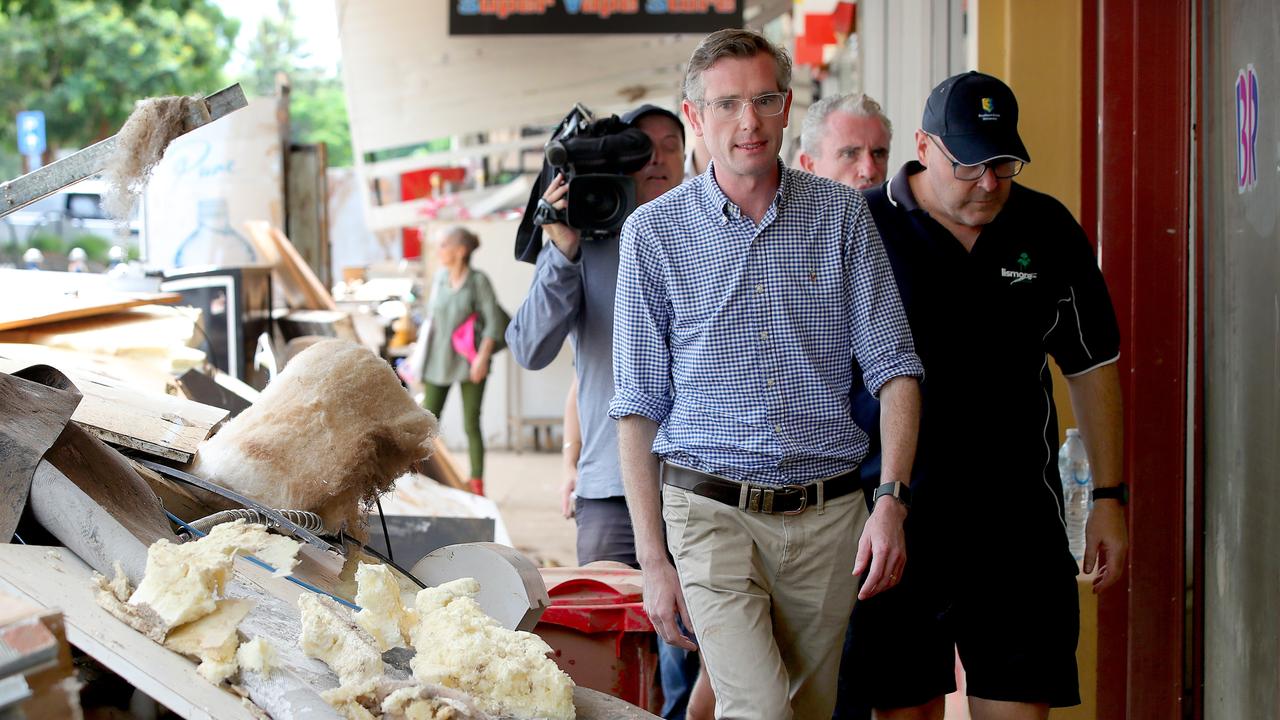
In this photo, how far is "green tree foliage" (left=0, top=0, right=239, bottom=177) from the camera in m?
27.9

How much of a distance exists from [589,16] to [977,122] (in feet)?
19.0

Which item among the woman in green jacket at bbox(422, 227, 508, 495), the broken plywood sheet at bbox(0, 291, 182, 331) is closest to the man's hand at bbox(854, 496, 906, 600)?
the broken plywood sheet at bbox(0, 291, 182, 331)

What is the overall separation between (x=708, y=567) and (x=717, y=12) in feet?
20.2

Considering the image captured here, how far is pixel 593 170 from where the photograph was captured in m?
3.81

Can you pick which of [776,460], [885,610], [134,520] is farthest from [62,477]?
[885,610]

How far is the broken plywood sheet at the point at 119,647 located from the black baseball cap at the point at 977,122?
203 cm

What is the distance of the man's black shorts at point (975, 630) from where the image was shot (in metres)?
3.03

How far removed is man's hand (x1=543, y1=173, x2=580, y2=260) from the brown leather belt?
1.18 meters

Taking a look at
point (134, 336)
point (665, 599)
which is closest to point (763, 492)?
point (665, 599)

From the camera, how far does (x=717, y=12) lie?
8266 millimetres

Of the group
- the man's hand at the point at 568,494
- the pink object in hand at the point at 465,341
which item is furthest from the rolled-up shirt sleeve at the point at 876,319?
the pink object in hand at the point at 465,341

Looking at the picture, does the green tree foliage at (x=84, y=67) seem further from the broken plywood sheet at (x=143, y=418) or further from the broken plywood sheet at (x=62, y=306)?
the broken plywood sheet at (x=143, y=418)

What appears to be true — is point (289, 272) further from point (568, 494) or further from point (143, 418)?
point (143, 418)

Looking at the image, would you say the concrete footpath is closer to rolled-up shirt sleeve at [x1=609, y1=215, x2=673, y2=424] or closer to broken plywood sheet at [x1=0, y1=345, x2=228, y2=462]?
broken plywood sheet at [x1=0, y1=345, x2=228, y2=462]
